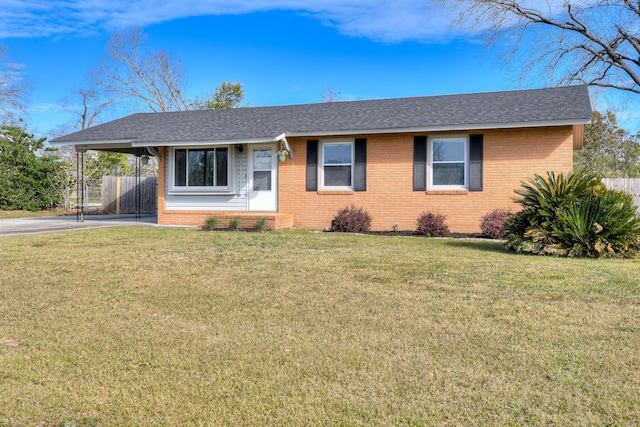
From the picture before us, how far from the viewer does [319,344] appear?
150 inches

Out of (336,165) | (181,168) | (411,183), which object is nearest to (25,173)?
(181,168)

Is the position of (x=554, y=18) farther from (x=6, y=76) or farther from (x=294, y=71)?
(x=6, y=76)

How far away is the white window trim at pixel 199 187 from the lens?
50.8 feet

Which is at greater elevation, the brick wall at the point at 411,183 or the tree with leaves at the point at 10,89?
the tree with leaves at the point at 10,89

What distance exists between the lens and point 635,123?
25469 millimetres

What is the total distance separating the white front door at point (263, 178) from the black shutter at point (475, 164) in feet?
20.0

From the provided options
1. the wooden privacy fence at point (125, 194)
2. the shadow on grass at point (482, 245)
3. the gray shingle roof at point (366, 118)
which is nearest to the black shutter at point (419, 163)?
the gray shingle roof at point (366, 118)

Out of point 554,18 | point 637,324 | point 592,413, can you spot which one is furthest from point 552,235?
point 554,18

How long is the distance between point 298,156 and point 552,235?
27.2 ft

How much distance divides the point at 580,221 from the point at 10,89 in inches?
1431

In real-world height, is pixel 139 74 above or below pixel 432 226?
above

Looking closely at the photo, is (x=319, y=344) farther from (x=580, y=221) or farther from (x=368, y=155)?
(x=368, y=155)

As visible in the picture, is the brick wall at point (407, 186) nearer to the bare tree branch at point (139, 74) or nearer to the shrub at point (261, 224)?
the shrub at point (261, 224)

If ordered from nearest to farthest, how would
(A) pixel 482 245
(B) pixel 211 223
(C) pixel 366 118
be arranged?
(A) pixel 482 245 < (B) pixel 211 223 < (C) pixel 366 118
